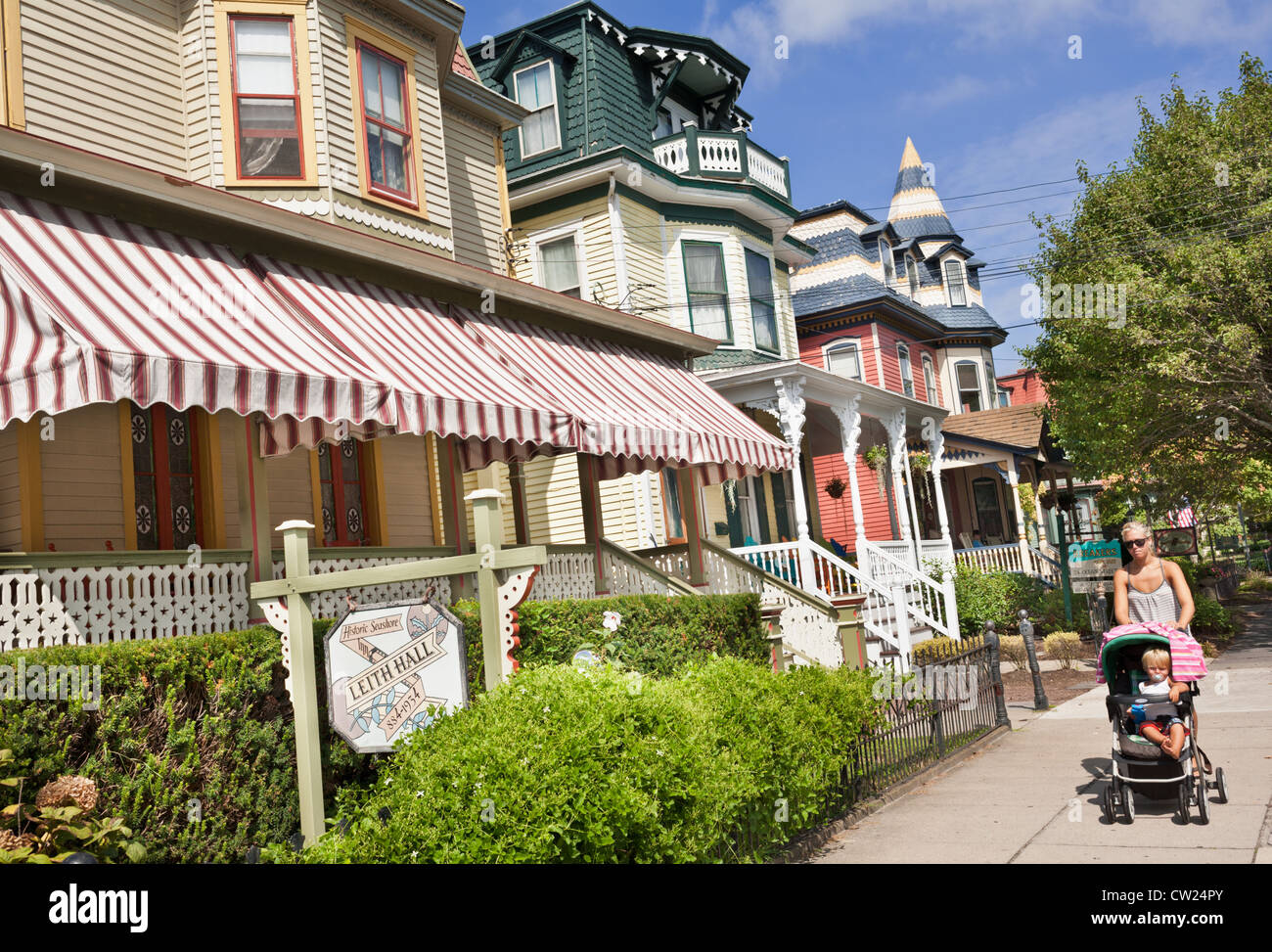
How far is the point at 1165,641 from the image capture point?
291 inches

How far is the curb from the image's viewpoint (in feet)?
23.0

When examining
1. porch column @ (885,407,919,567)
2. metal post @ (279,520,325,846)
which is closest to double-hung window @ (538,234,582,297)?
porch column @ (885,407,919,567)

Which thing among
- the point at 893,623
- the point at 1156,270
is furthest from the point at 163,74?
the point at 1156,270

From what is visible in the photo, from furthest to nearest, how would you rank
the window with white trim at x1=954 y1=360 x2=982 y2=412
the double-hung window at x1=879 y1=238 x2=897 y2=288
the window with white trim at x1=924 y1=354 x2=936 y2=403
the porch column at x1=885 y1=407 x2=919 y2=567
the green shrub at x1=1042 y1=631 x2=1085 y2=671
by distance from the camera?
the window with white trim at x1=954 y1=360 x2=982 y2=412, the window with white trim at x1=924 y1=354 x2=936 y2=403, the double-hung window at x1=879 y1=238 x2=897 y2=288, the porch column at x1=885 y1=407 x2=919 y2=567, the green shrub at x1=1042 y1=631 x2=1085 y2=671

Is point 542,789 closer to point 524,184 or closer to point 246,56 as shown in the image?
point 246,56

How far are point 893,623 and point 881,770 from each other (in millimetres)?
8704

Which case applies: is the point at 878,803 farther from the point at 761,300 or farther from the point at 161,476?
the point at 761,300

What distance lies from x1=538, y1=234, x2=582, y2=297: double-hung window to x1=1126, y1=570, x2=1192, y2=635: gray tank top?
13.8 meters

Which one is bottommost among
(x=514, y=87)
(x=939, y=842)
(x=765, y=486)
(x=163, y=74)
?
(x=939, y=842)

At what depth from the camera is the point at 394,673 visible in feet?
19.5

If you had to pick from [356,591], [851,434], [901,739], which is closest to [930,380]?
[851,434]

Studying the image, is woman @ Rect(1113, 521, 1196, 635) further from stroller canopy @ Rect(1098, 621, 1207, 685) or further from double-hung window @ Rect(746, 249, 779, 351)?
double-hung window @ Rect(746, 249, 779, 351)

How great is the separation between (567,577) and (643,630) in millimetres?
1794
